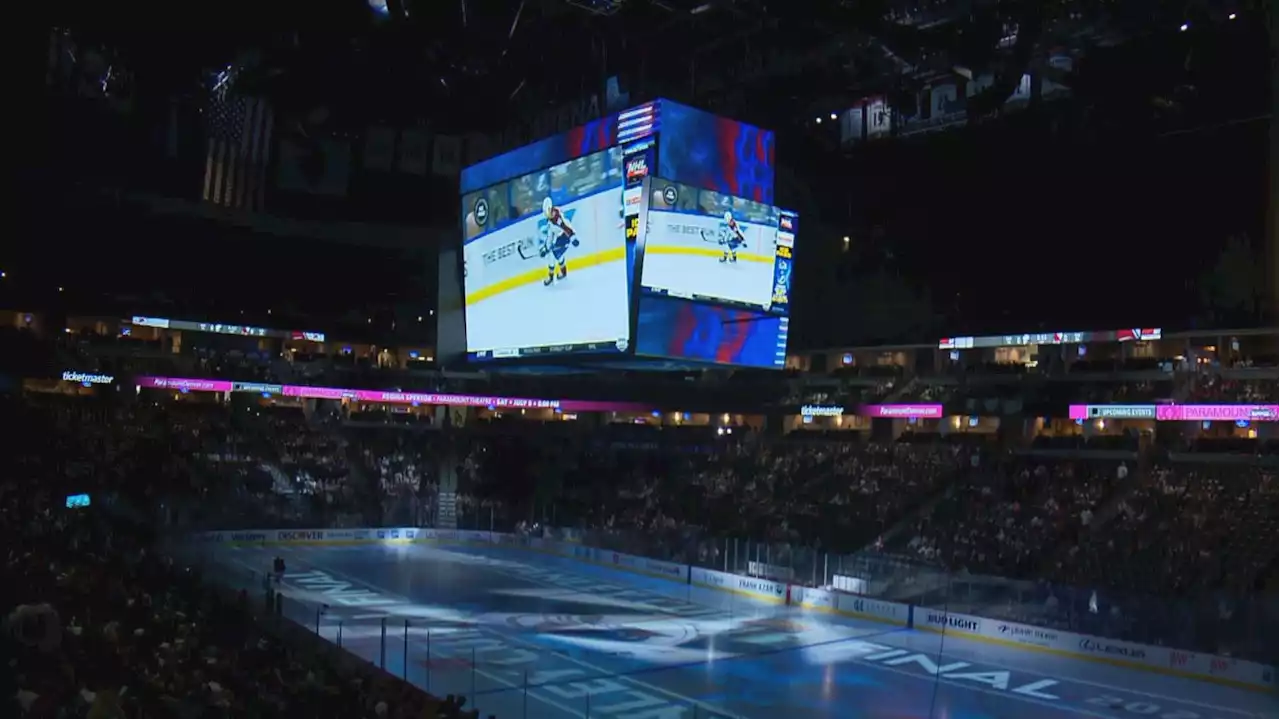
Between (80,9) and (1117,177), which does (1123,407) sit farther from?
(80,9)

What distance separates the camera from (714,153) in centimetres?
1525

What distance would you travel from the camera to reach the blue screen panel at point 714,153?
14.7m

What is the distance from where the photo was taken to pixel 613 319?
15109mm

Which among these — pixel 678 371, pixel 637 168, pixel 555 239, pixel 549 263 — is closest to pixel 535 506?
pixel 678 371

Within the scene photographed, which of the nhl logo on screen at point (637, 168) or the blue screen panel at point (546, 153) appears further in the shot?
the blue screen panel at point (546, 153)

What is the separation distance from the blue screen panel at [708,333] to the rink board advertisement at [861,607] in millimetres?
6770

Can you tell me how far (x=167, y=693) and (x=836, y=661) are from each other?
12.3 m

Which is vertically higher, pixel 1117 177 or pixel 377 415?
pixel 1117 177

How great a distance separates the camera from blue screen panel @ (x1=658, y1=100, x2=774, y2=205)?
14.7 metres

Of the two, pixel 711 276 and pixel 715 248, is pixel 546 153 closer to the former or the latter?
pixel 715 248

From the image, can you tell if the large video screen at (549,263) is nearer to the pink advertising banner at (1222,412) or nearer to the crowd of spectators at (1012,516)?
the crowd of spectators at (1012,516)

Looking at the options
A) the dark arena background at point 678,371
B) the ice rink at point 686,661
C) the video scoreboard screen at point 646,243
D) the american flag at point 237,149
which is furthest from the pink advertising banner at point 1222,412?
the american flag at point 237,149

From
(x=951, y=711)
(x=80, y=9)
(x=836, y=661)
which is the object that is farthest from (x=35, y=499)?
(x=951, y=711)

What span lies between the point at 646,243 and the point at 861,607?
10.4 m
